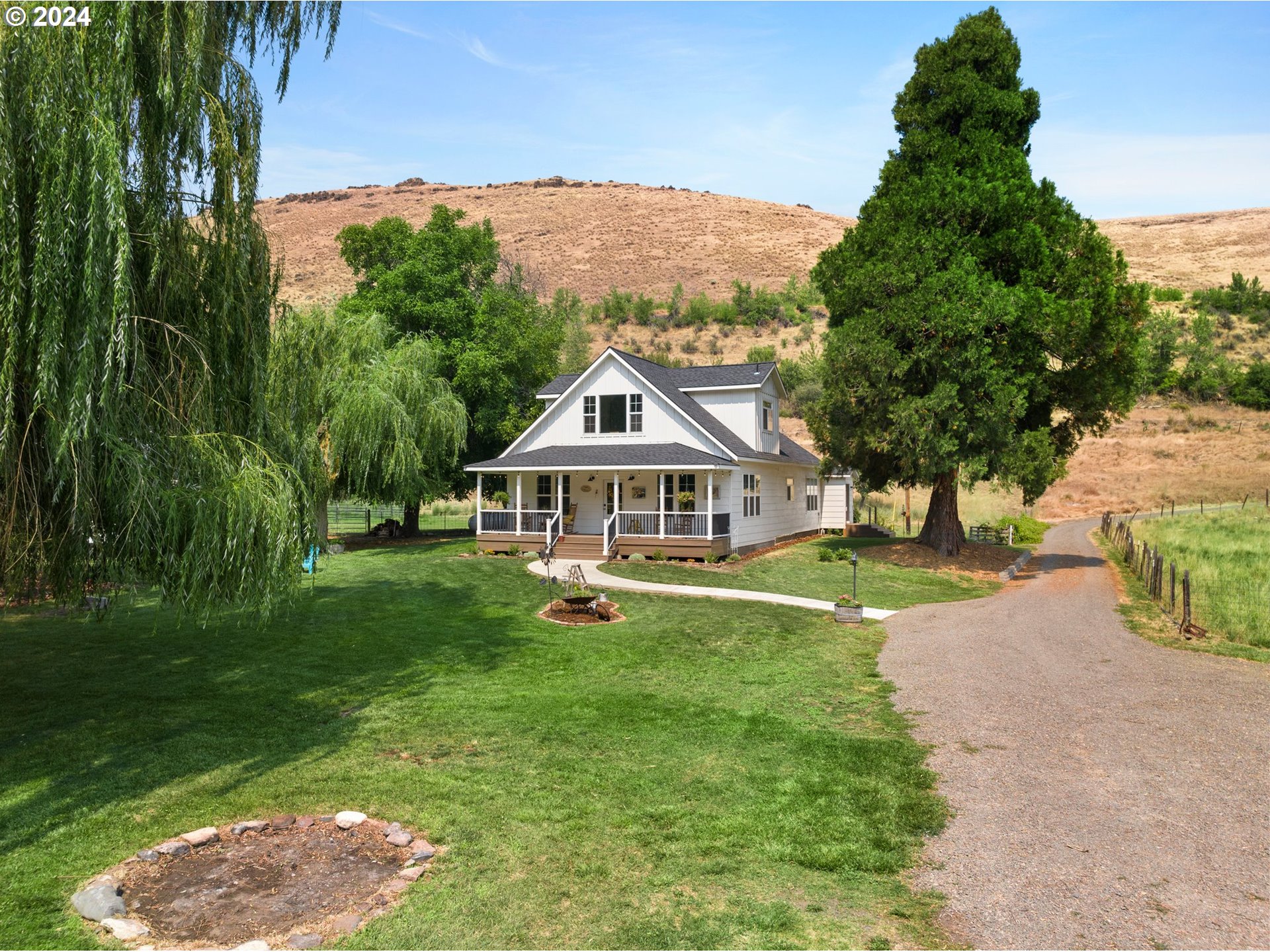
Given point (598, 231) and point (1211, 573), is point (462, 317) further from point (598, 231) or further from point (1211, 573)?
point (598, 231)

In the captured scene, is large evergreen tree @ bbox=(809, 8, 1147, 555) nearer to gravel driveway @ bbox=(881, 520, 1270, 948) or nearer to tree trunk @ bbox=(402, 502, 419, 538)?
gravel driveway @ bbox=(881, 520, 1270, 948)

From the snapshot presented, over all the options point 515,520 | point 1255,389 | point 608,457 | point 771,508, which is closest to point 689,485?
point 608,457

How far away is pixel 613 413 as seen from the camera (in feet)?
90.5

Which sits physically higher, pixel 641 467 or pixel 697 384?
pixel 697 384

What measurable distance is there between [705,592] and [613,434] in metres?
9.85

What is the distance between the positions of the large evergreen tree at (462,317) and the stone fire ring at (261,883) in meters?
24.5

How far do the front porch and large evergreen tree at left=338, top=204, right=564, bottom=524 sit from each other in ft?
8.80

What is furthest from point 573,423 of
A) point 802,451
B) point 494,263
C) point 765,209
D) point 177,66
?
point 765,209

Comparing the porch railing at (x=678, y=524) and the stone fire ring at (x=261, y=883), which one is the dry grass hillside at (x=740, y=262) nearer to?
the porch railing at (x=678, y=524)

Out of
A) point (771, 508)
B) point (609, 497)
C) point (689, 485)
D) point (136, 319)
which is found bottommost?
point (771, 508)

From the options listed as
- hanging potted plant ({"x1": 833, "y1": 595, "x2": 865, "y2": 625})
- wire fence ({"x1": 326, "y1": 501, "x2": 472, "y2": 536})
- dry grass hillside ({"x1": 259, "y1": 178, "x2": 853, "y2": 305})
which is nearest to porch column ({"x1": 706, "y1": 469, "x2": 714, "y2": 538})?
hanging potted plant ({"x1": 833, "y1": 595, "x2": 865, "y2": 625})

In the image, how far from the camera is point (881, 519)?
149 ft

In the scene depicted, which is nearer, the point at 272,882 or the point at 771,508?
the point at 272,882

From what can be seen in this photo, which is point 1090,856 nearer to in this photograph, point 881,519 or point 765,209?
point 881,519
